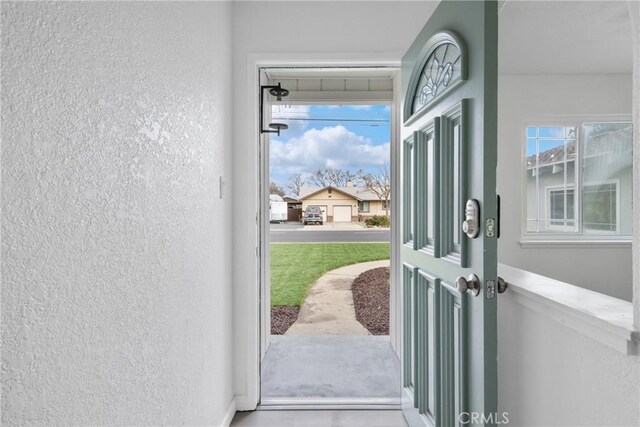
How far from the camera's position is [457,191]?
4.66 feet

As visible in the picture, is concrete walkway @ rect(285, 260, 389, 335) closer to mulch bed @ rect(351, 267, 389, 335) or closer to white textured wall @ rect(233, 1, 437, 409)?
mulch bed @ rect(351, 267, 389, 335)

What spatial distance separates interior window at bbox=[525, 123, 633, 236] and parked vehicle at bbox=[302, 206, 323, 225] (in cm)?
223

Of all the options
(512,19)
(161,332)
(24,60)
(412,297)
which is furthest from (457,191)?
(512,19)

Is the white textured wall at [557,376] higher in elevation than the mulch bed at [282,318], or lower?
higher

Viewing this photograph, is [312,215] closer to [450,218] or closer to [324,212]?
[324,212]

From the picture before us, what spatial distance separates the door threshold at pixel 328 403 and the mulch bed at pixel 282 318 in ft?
4.35

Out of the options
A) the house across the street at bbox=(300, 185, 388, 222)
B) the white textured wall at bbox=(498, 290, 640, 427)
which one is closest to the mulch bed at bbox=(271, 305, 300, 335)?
the house across the street at bbox=(300, 185, 388, 222)

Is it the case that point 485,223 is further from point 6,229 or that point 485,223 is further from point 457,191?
point 6,229

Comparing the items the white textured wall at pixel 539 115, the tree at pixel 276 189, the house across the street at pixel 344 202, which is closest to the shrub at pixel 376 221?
the house across the street at pixel 344 202

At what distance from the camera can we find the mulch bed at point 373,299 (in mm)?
3799

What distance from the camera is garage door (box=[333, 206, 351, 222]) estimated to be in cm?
414

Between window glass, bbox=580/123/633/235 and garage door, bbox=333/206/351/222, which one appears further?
garage door, bbox=333/206/351/222

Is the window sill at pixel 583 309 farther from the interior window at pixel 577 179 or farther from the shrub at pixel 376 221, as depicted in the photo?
the interior window at pixel 577 179

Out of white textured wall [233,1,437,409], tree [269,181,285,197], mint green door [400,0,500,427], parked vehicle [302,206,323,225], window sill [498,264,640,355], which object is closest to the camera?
window sill [498,264,640,355]
